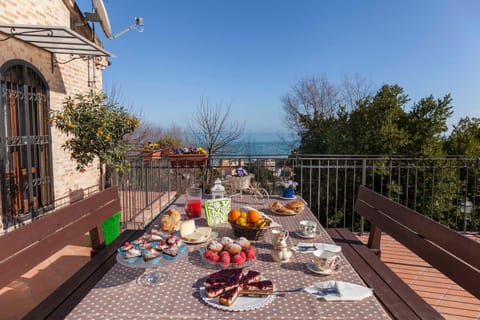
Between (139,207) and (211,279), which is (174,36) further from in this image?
(211,279)

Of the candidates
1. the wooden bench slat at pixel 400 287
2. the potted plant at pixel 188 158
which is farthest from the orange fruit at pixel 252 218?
the potted plant at pixel 188 158

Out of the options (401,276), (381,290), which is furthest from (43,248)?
(401,276)

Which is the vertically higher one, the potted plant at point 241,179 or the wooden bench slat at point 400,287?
the potted plant at point 241,179

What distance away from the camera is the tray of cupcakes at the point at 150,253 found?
1.35 m

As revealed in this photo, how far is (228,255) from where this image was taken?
4.74 ft

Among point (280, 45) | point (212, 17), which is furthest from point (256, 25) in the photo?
point (212, 17)

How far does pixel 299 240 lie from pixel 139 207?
202 inches

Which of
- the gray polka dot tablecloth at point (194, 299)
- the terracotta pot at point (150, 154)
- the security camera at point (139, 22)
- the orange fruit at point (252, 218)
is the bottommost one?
the gray polka dot tablecloth at point (194, 299)

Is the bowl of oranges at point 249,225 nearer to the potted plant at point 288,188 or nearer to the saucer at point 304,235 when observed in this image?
the saucer at point 304,235

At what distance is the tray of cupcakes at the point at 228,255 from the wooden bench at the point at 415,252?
0.65 meters

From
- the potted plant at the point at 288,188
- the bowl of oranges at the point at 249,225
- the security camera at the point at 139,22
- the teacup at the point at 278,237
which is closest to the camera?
the teacup at the point at 278,237

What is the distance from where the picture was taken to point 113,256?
1972 mm

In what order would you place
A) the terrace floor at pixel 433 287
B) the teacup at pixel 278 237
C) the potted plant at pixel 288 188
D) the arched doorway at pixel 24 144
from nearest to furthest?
the teacup at pixel 278 237 → the terrace floor at pixel 433 287 → the potted plant at pixel 288 188 → the arched doorway at pixel 24 144

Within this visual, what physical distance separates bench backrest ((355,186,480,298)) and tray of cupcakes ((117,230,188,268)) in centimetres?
125
